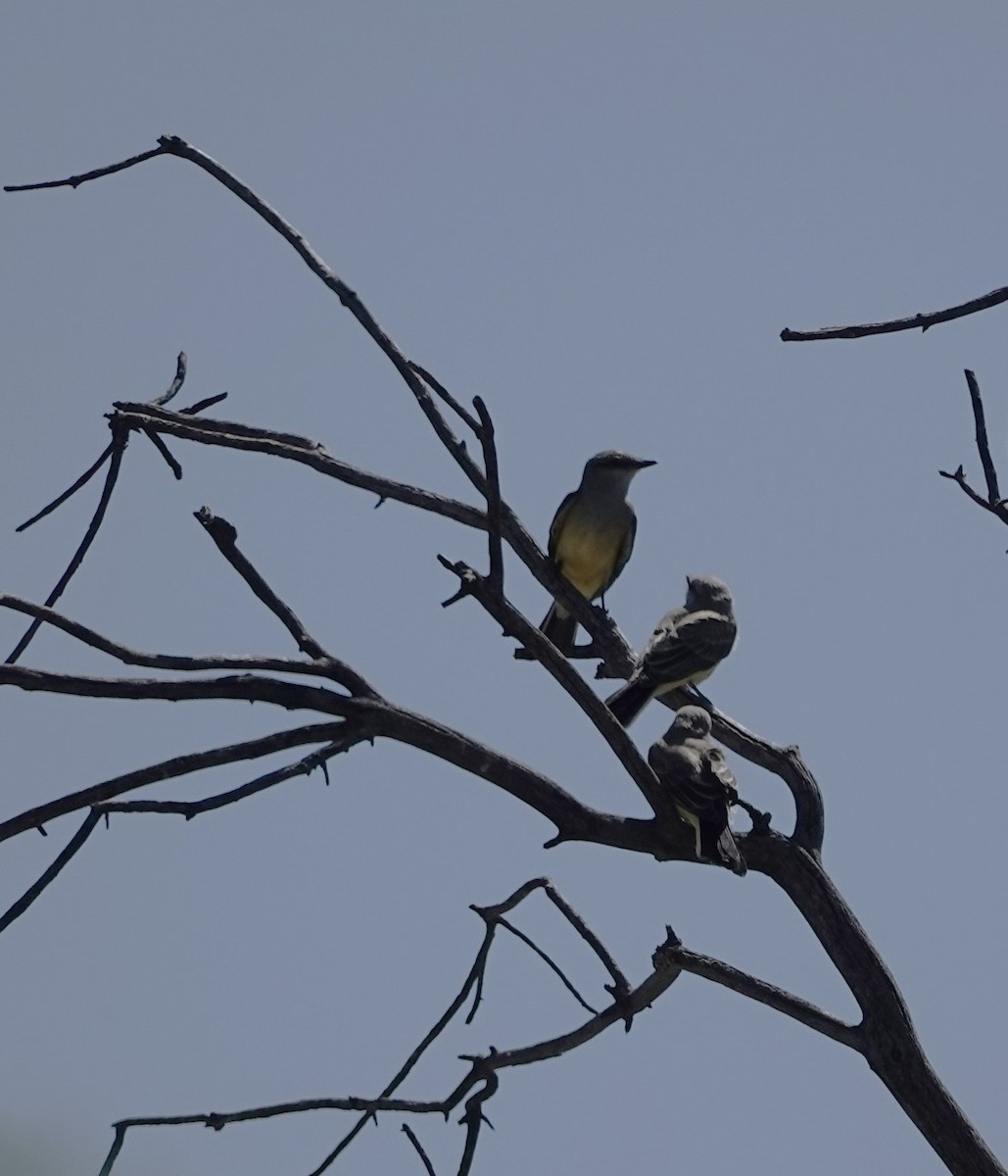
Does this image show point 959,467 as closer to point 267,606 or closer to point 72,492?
point 267,606

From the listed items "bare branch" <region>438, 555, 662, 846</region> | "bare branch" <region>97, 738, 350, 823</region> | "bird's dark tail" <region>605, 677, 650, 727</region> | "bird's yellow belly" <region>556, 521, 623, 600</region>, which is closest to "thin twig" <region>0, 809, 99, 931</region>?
"bare branch" <region>97, 738, 350, 823</region>

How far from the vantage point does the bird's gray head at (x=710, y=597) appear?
345 inches

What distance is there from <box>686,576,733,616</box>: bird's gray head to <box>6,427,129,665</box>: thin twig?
3.98m

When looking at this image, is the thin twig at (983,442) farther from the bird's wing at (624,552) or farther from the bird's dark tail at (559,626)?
the bird's wing at (624,552)

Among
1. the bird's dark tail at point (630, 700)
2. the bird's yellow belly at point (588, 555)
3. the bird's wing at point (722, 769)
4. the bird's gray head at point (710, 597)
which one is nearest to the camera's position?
the bird's wing at point (722, 769)

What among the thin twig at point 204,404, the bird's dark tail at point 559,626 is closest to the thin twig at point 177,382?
the thin twig at point 204,404

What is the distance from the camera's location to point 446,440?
20.9 ft

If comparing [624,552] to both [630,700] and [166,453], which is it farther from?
[166,453]

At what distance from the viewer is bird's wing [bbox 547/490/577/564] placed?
10.2m

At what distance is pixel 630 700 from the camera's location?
725 centimetres

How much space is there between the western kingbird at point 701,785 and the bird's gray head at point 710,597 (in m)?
2.57

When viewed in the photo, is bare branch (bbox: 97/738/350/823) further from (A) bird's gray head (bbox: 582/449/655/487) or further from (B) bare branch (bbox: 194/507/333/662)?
(A) bird's gray head (bbox: 582/449/655/487)

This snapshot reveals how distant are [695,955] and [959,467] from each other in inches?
66.0

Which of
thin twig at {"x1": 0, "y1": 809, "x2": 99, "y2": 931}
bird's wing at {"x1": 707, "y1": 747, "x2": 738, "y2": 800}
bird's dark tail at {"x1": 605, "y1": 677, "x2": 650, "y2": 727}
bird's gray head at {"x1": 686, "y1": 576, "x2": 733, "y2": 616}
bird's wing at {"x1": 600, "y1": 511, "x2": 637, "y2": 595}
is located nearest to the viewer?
thin twig at {"x1": 0, "y1": 809, "x2": 99, "y2": 931}
